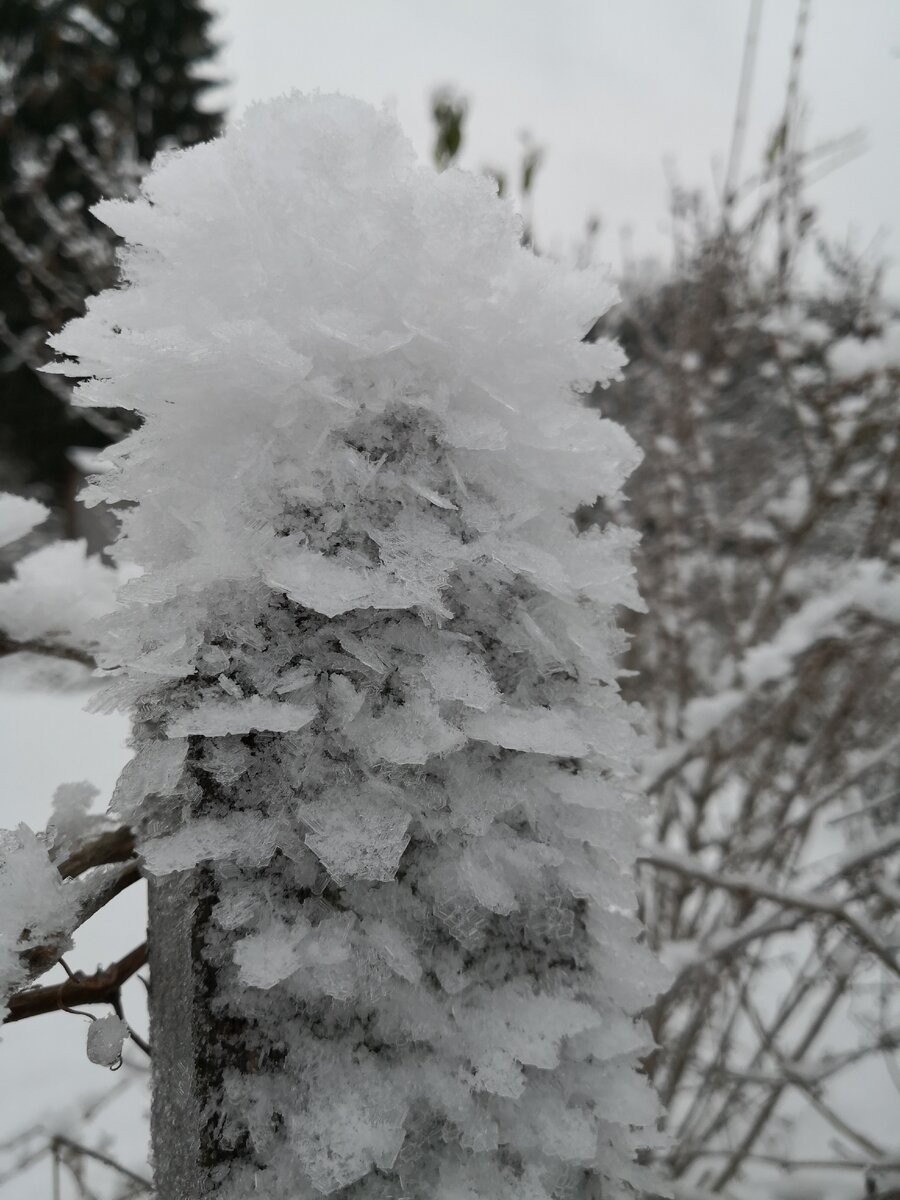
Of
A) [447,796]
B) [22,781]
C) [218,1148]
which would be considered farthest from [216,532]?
[22,781]

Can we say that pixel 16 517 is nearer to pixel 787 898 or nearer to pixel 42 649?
pixel 42 649

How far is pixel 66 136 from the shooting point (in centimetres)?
376

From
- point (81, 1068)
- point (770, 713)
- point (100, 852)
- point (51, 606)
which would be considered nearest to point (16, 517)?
point (51, 606)

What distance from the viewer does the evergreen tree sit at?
143 inches

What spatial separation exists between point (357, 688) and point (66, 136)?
4.36 metres

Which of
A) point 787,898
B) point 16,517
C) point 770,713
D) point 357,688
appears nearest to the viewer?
point 357,688

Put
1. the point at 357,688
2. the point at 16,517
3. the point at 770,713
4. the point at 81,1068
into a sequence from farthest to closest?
1. the point at 770,713
2. the point at 81,1068
3. the point at 16,517
4. the point at 357,688

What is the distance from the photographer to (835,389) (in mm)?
2342

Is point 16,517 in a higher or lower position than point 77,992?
higher

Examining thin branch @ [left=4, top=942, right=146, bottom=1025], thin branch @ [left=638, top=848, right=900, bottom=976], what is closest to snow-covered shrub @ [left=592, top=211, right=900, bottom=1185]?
thin branch @ [left=638, top=848, right=900, bottom=976]

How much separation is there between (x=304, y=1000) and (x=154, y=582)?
299 millimetres

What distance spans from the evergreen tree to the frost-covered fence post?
9.62 feet

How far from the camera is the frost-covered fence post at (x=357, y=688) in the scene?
51 cm

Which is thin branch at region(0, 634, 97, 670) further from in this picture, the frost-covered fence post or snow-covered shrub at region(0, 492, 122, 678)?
the frost-covered fence post
